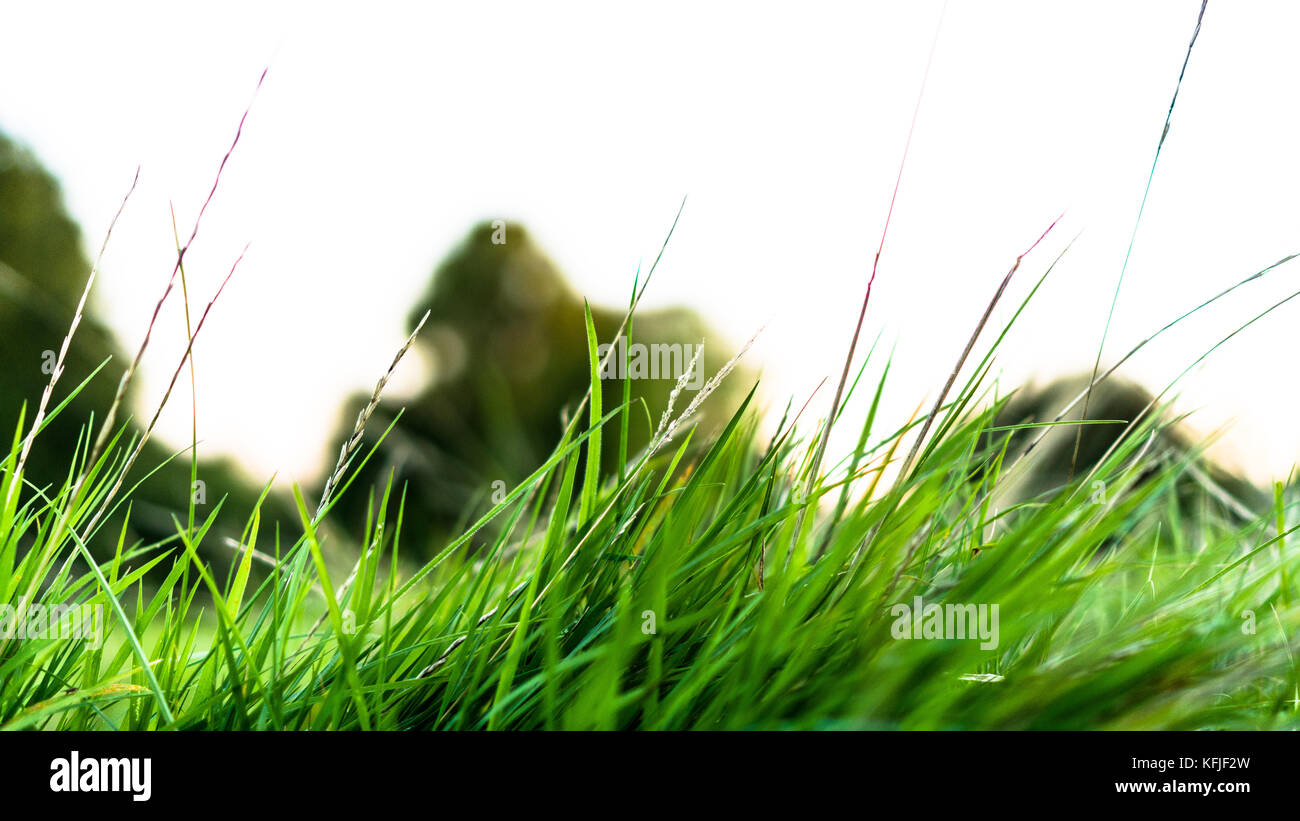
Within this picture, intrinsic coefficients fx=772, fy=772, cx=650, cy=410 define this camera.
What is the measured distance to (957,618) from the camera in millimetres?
368

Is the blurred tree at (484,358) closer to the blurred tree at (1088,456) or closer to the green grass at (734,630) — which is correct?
the blurred tree at (1088,456)

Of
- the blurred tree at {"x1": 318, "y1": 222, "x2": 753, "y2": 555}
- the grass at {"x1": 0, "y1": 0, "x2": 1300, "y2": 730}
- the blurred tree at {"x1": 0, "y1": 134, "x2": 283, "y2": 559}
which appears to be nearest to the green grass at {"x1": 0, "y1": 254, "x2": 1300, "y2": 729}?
the grass at {"x1": 0, "y1": 0, "x2": 1300, "y2": 730}

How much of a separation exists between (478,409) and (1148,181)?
20.3 feet

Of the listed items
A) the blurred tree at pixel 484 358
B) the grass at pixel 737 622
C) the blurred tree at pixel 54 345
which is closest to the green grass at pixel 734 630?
the grass at pixel 737 622

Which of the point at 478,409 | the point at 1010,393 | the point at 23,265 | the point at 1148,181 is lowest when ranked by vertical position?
the point at 1010,393

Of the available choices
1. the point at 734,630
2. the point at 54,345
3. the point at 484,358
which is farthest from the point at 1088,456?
the point at 54,345

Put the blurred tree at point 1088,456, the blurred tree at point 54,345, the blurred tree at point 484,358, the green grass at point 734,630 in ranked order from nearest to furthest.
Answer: the green grass at point 734,630, the blurred tree at point 1088,456, the blurred tree at point 54,345, the blurred tree at point 484,358

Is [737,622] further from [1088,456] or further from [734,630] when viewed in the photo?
[1088,456]

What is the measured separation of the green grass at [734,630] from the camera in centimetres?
36

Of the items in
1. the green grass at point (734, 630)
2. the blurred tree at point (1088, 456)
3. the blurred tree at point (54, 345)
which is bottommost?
the green grass at point (734, 630)

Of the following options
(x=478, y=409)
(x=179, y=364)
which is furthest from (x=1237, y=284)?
(x=478, y=409)

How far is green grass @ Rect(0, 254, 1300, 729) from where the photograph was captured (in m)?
0.36
